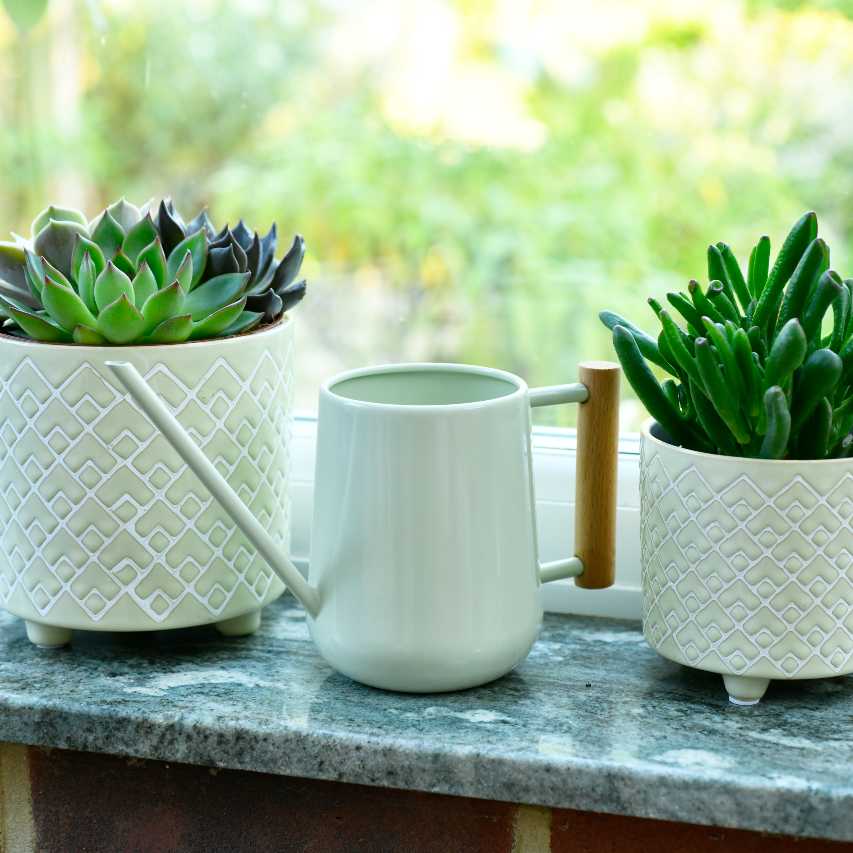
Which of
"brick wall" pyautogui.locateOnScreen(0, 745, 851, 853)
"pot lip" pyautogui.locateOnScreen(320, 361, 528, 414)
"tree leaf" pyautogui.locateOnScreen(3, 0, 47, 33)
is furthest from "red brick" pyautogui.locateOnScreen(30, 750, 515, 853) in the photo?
"tree leaf" pyautogui.locateOnScreen(3, 0, 47, 33)

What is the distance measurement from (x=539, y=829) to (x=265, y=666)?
0.18 m

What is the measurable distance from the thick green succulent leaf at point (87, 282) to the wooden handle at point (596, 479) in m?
0.28

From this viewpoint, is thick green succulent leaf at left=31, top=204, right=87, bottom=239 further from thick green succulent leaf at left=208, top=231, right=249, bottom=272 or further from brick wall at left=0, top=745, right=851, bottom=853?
brick wall at left=0, top=745, right=851, bottom=853

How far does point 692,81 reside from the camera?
5.43ft

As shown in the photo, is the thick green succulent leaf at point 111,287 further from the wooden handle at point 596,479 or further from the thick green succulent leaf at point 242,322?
the wooden handle at point 596,479

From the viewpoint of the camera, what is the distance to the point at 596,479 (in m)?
0.65

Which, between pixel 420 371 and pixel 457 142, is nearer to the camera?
pixel 420 371

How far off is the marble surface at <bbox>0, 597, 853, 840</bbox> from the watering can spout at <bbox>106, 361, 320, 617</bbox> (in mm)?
65

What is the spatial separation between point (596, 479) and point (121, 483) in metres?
0.27

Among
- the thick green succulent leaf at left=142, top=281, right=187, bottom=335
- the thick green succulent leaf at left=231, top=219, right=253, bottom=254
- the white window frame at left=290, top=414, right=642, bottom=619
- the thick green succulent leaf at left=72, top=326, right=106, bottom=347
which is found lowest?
the white window frame at left=290, top=414, right=642, bottom=619

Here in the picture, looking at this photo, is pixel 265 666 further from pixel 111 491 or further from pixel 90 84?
pixel 90 84

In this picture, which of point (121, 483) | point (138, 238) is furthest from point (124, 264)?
point (121, 483)

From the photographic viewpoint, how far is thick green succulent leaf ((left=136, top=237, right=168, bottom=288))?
598 millimetres

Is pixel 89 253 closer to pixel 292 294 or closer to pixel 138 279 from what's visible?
pixel 138 279
